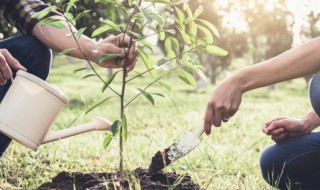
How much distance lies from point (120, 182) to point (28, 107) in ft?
1.86

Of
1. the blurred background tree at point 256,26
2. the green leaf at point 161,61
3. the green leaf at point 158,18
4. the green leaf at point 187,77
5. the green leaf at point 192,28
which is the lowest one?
the blurred background tree at point 256,26

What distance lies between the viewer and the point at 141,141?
4.29 meters

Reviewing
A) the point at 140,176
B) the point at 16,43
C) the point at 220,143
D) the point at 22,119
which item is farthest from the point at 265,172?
the point at 220,143

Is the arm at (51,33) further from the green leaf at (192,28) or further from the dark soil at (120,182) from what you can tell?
the dark soil at (120,182)

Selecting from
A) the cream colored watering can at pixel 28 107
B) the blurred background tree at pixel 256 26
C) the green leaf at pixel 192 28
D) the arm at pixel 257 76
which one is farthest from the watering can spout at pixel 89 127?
the blurred background tree at pixel 256 26

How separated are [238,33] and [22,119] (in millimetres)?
34786

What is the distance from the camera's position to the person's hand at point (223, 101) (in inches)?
68.1

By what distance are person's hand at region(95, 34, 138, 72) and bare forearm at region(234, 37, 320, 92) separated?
0.52 meters

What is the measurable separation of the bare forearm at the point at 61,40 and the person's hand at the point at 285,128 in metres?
0.99

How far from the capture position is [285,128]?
2.32 m

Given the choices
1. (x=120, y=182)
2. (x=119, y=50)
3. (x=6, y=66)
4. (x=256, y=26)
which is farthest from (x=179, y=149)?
(x=256, y=26)

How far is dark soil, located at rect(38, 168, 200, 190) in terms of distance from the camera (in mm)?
2043

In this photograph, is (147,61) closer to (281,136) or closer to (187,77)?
(187,77)

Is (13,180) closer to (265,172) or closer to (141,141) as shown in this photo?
(265,172)
